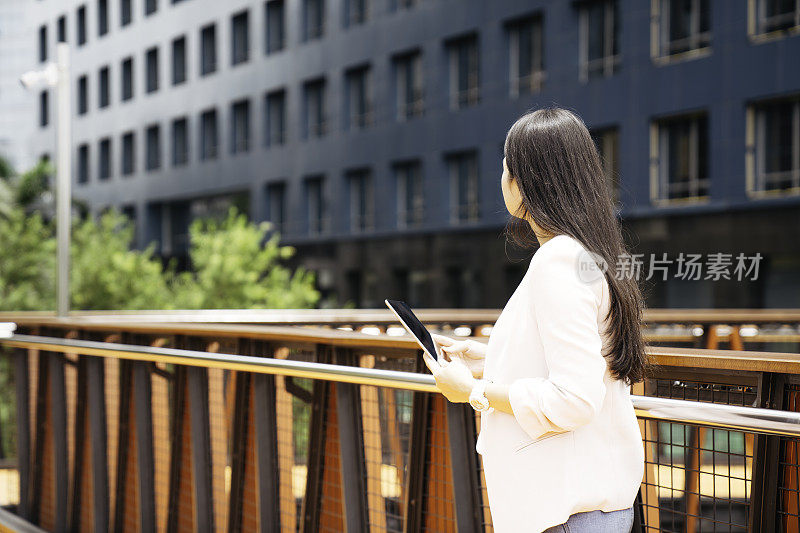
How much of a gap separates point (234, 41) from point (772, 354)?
40.1 metres

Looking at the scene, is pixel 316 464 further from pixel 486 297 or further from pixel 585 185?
pixel 486 297

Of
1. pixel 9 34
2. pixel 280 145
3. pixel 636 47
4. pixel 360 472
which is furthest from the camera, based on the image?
pixel 9 34

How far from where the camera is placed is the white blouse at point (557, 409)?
2.49m

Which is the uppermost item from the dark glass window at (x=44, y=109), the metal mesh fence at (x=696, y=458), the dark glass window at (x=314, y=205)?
the dark glass window at (x=44, y=109)

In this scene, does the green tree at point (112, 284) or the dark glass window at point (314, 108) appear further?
the dark glass window at point (314, 108)

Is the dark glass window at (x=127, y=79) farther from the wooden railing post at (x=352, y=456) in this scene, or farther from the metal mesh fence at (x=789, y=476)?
the metal mesh fence at (x=789, y=476)

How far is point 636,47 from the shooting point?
25297 millimetres

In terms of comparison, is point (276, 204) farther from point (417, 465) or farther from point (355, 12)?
point (417, 465)

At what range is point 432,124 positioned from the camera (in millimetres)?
31484

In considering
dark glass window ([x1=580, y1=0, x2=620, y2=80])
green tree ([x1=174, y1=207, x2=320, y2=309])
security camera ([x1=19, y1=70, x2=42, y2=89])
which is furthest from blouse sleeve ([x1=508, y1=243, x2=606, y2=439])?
green tree ([x1=174, y1=207, x2=320, y2=309])

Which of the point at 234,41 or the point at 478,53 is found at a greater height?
the point at 234,41

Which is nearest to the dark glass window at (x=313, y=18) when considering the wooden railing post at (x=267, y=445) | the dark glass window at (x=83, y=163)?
the dark glass window at (x=83, y=163)

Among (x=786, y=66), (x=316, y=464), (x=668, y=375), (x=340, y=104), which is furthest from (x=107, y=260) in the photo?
(x=668, y=375)

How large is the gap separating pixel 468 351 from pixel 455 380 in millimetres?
460
